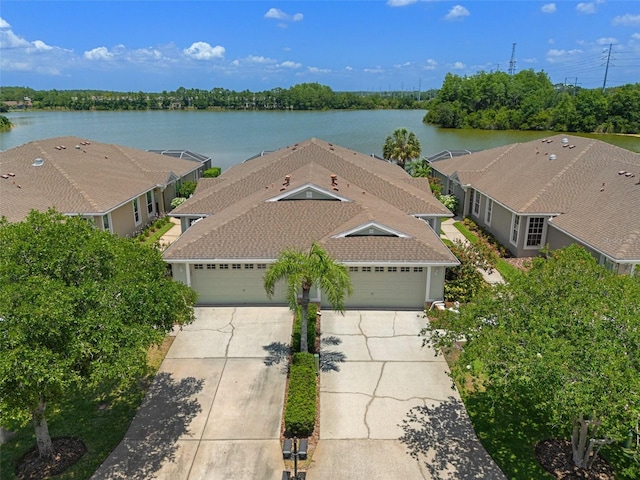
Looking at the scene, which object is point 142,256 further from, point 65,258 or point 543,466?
point 543,466

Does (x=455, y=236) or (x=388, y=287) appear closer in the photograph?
(x=388, y=287)

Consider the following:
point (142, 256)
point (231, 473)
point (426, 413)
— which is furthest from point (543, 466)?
point (142, 256)

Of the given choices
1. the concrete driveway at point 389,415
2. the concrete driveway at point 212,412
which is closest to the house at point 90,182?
the concrete driveway at point 212,412

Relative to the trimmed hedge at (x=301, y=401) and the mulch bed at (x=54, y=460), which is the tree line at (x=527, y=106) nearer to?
the trimmed hedge at (x=301, y=401)

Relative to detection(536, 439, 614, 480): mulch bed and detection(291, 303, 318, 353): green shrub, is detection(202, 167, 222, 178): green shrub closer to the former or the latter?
detection(291, 303, 318, 353): green shrub

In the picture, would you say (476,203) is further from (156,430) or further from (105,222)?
(156,430)

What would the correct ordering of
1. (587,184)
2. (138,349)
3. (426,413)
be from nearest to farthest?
1. (138,349)
2. (426,413)
3. (587,184)

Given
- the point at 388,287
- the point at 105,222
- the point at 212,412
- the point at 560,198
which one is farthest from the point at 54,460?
the point at 560,198

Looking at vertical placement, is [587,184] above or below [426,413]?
above
